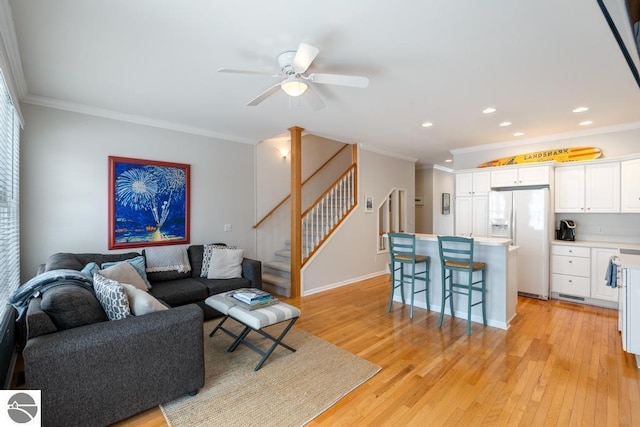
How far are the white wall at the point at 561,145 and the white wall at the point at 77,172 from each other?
4.99 meters

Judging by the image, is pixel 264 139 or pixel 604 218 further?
pixel 264 139

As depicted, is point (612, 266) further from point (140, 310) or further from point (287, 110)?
point (140, 310)

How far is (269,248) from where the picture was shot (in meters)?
5.67

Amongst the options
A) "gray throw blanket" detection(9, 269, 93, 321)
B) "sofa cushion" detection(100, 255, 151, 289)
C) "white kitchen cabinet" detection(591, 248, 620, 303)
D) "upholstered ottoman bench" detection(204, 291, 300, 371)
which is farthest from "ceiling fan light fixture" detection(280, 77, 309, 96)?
"white kitchen cabinet" detection(591, 248, 620, 303)

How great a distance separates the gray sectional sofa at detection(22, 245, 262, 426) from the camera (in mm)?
1666

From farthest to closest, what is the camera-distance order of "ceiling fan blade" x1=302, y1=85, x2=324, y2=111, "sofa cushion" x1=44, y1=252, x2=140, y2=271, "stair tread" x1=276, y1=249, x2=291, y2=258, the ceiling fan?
1. "stair tread" x1=276, y1=249, x2=291, y2=258
2. "sofa cushion" x1=44, y1=252, x2=140, y2=271
3. "ceiling fan blade" x1=302, y1=85, x2=324, y2=111
4. the ceiling fan

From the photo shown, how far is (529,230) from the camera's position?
4.69 metres

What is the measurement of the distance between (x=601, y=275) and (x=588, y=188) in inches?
51.4

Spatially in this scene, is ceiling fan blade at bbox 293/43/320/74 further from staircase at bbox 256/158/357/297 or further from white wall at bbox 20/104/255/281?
white wall at bbox 20/104/255/281

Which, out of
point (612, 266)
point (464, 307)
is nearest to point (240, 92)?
point (464, 307)

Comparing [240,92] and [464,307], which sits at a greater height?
[240,92]

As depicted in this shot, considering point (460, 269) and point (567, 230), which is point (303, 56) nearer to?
point (460, 269)

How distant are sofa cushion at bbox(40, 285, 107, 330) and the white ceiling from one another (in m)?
1.88

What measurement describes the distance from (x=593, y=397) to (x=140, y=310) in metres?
3.42
